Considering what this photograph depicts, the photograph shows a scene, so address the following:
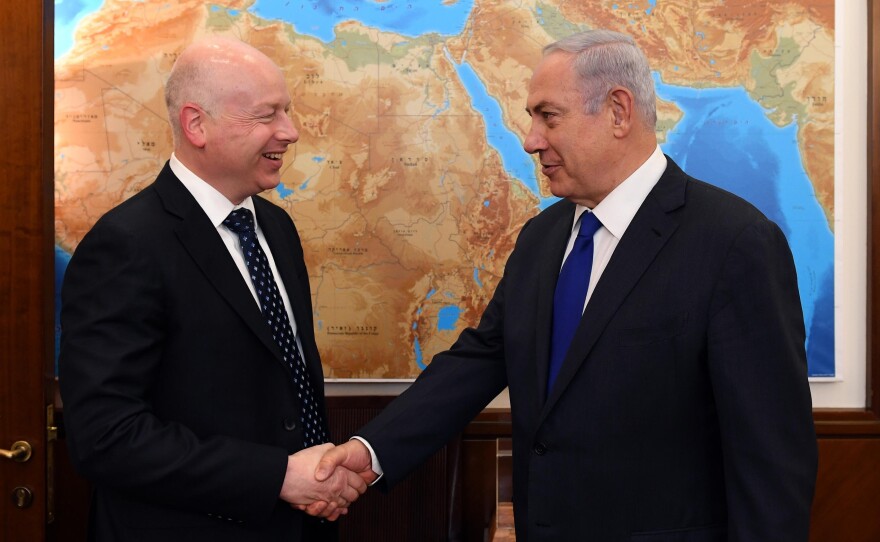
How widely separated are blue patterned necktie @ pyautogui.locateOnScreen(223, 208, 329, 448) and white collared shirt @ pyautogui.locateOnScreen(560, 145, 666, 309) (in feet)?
2.34

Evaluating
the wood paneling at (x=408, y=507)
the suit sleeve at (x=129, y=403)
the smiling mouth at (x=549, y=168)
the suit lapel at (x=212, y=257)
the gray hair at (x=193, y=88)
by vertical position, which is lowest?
the wood paneling at (x=408, y=507)

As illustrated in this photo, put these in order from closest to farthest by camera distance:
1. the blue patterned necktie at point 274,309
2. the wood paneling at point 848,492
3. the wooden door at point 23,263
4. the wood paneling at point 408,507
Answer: the blue patterned necktie at point 274,309
the wooden door at point 23,263
the wood paneling at point 408,507
the wood paneling at point 848,492

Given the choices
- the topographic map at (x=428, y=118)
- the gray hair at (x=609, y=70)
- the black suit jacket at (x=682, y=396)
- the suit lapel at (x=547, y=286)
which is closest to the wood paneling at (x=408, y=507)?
the topographic map at (x=428, y=118)

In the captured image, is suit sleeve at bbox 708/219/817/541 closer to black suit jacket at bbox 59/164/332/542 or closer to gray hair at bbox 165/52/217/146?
black suit jacket at bbox 59/164/332/542

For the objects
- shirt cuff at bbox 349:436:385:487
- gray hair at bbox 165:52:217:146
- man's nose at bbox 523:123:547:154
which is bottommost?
shirt cuff at bbox 349:436:385:487

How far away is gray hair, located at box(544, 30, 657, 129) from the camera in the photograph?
6.43 ft

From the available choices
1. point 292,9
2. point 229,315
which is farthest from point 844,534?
A: point 292,9

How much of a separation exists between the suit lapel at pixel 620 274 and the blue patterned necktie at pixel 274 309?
608mm

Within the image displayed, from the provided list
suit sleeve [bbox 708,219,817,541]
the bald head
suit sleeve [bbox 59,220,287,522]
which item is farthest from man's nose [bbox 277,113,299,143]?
suit sleeve [bbox 708,219,817,541]

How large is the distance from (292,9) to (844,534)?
261 cm

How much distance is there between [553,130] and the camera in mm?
2016

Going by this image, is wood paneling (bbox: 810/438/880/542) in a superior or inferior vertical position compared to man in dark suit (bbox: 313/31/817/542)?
inferior

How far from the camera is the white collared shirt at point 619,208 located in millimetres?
1921

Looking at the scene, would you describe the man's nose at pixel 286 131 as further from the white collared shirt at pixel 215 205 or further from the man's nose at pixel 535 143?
the man's nose at pixel 535 143
